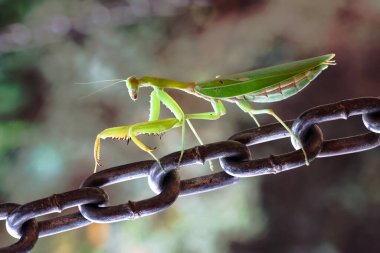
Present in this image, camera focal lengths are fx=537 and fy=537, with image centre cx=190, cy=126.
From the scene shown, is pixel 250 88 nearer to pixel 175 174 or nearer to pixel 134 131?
pixel 134 131

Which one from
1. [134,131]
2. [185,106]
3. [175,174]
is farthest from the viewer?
[185,106]

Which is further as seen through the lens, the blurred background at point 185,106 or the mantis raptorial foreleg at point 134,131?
the blurred background at point 185,106

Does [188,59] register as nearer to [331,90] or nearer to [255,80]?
[331,90]

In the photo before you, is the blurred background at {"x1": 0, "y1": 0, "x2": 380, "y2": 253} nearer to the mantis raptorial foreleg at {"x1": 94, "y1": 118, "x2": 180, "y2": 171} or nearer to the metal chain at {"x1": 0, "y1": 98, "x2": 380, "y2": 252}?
the mantis raptorial foreleg at {"x1": 94, "y1": 118, "x2": 180, "y2": 171}

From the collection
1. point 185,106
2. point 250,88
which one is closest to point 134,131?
point 250,88

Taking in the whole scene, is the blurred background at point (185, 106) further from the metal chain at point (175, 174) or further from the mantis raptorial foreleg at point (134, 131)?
the metal chain at point (175, 174)

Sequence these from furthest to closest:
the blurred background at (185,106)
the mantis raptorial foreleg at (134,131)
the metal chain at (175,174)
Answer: the blurred background at (185,106)
the mantis raptorial foreleg at (134,131)
the metal chain at (175,174)

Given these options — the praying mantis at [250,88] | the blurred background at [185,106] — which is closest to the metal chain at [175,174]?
the praying mantis at [250,88]
